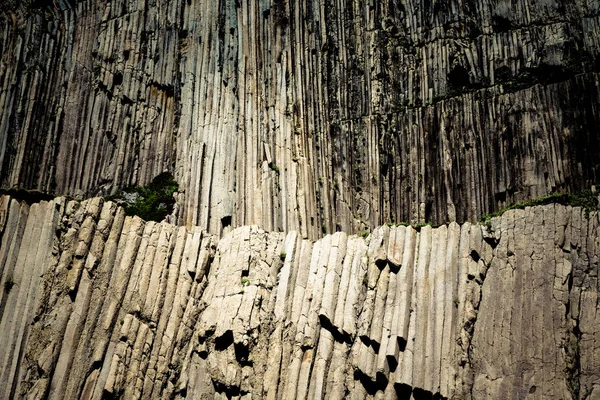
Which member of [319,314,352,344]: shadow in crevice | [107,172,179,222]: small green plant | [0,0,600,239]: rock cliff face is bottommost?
[319,314,352,344]: shadow in crevice

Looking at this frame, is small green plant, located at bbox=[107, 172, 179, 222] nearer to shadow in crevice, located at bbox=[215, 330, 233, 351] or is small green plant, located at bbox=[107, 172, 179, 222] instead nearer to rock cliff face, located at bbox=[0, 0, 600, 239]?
rock cliff face, located at bbox=[0, 0, 600, 239]

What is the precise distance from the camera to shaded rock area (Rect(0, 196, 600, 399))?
11148 millimetres

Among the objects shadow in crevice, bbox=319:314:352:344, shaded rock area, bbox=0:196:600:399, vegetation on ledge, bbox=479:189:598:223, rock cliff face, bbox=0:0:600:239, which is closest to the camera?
shaded rock area, bbox=0:196:600:399

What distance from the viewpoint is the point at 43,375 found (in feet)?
37.3

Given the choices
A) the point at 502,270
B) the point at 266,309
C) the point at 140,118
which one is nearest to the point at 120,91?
the point at 140,118

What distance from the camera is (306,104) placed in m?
16.6

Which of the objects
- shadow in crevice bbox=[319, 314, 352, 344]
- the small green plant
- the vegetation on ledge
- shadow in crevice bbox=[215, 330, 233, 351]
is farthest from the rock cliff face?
shadow in crevice bbox=[319, 314, 352, 344]

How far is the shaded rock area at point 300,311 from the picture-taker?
36.6 ft

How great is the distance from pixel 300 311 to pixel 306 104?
640cm

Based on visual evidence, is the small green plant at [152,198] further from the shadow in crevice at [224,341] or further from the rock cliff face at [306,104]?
the shadow in crevice at [224,341]

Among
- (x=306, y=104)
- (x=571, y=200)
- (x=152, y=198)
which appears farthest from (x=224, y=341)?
(x=571, y=200)

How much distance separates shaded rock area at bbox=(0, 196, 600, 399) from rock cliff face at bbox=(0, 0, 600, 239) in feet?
A: 7.35

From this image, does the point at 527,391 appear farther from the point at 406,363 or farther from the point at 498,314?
the point at 406,363

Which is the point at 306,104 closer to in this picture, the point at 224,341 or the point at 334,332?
the point at 334,332
